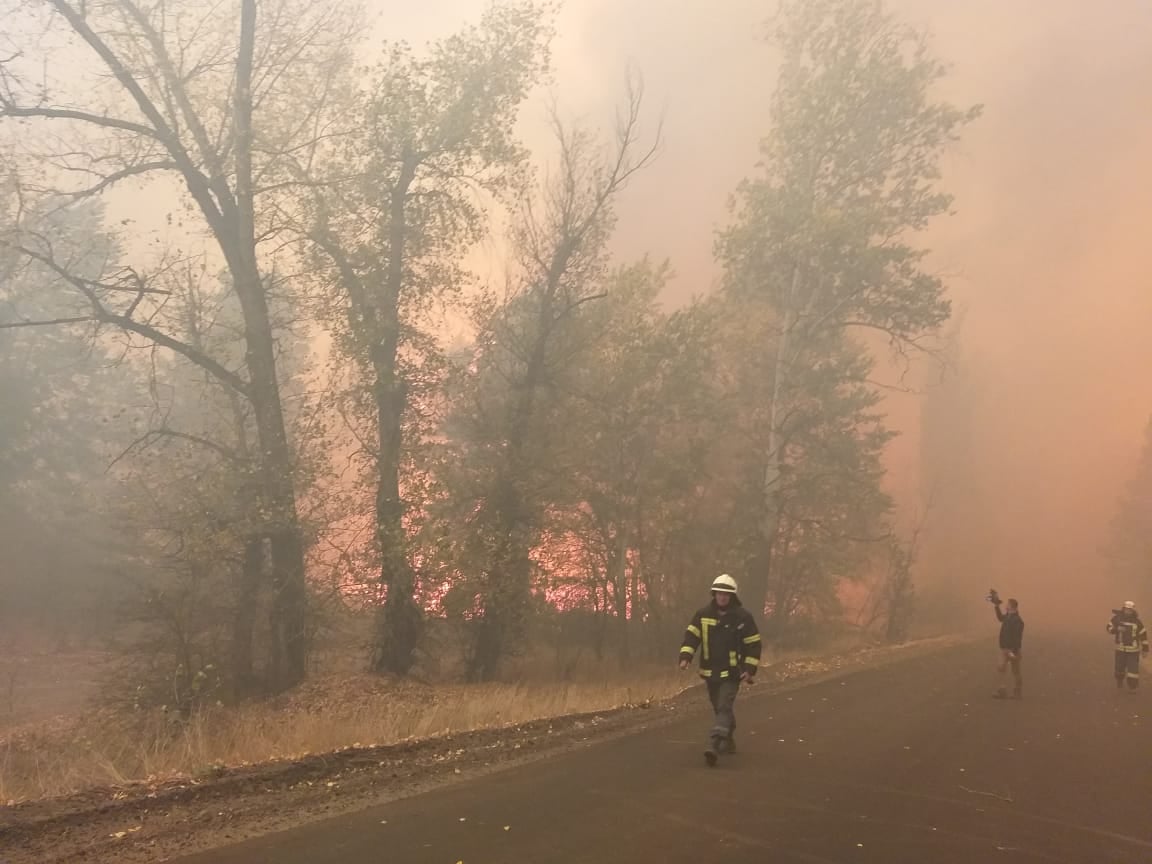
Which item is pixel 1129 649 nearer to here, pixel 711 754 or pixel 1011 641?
pixel 1011 641

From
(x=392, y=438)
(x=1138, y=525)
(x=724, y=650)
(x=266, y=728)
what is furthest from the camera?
(x=1138, y=525)

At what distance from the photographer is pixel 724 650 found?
8070 millimetres

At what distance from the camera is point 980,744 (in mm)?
9164

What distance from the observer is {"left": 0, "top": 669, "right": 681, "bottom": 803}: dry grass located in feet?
24.1

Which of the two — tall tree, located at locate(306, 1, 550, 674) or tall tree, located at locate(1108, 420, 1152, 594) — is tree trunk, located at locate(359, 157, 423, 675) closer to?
tall tree, located at locate(306, 1, 550, 674)

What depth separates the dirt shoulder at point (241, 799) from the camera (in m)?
5.10

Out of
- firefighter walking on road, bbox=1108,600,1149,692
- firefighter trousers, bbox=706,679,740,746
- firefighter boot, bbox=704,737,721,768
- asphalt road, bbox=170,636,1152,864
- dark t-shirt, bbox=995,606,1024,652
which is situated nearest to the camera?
asphalt road, bbox=170,636,1152,864

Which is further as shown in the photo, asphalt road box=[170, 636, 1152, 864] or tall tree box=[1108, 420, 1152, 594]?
tall tree box=[1108, 420, 1152, 594]

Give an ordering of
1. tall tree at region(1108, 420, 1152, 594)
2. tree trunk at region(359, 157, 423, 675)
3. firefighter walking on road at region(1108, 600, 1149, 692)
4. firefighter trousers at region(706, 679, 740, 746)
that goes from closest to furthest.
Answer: firefighter trousers at region(706, 679, 740, 746), tree trunk at region(359, 157, 423, 675), firefighter walking on road at region(1108, 600, 1149, 692), tall tree at region(1108, 420, 1152, 594)

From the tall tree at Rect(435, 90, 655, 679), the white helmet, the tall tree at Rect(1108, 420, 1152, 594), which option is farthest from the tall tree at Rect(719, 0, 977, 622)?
the tall tree at Rect(1108, 420, 1152, 594)

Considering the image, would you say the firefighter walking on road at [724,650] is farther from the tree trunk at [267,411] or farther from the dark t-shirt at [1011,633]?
the tree trunk at [267,411]

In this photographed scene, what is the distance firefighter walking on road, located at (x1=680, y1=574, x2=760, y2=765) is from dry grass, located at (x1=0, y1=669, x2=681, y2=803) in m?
3.10

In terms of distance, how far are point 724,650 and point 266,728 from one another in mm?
5946

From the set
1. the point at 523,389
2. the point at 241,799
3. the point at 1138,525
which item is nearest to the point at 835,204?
the point at 523,389
